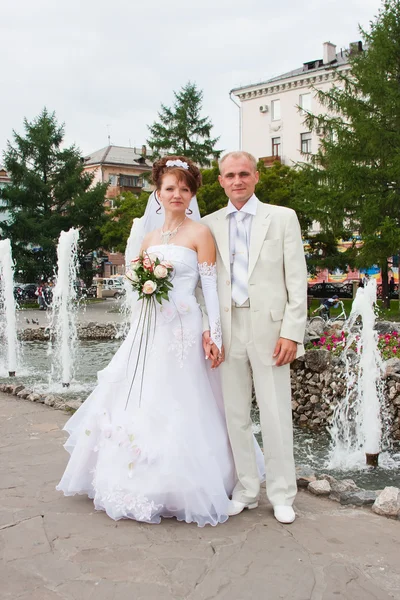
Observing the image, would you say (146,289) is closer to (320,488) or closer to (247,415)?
(247,415)

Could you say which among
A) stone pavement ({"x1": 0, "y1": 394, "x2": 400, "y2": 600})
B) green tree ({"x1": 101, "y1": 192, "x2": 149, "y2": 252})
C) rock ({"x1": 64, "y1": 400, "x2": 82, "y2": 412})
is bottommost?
rock ({"x1": 64, "y1": 400, "x2": 82, "y2": 412})

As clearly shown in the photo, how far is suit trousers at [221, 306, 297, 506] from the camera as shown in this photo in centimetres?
344

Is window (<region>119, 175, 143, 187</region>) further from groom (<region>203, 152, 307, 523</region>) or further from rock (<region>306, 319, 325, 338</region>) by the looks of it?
groom (<region>203, 152, 307, 523</region>)

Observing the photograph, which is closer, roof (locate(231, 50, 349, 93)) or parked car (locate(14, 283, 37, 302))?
parked car (locate(14, 283, 37, 302))

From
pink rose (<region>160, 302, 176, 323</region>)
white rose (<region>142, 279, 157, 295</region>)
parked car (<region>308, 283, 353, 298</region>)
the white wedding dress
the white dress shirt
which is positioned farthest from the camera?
parked car (<region>308, 283, 353, 298</region>)

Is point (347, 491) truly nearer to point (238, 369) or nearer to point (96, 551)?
point (238, 369)

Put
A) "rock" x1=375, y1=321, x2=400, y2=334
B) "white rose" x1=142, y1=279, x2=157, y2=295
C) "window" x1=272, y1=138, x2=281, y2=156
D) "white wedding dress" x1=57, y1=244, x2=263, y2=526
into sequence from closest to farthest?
"white wedding dress" x1=57, y1=244, x2=263, y2=526 < "white rose" x1=142, y1=279, x2=157, y2=295 < "rock" x1=375, y1=321, x2=400, y2=334 < "window" x1=272, y1=138, x2=281, y2=156

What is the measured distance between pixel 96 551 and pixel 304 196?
21.4 metres

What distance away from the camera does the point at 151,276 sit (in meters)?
3.55

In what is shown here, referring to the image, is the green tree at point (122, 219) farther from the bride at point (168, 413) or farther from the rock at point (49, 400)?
the bride at point (168, 413)

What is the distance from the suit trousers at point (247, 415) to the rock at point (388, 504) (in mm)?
521

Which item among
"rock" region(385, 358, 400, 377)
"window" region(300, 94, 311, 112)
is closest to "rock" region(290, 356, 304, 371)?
"rock" region(385, 358, 400, 377)

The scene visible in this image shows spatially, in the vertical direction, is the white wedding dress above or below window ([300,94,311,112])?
below

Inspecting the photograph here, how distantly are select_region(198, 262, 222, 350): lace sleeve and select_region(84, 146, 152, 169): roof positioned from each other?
63.6 metres
